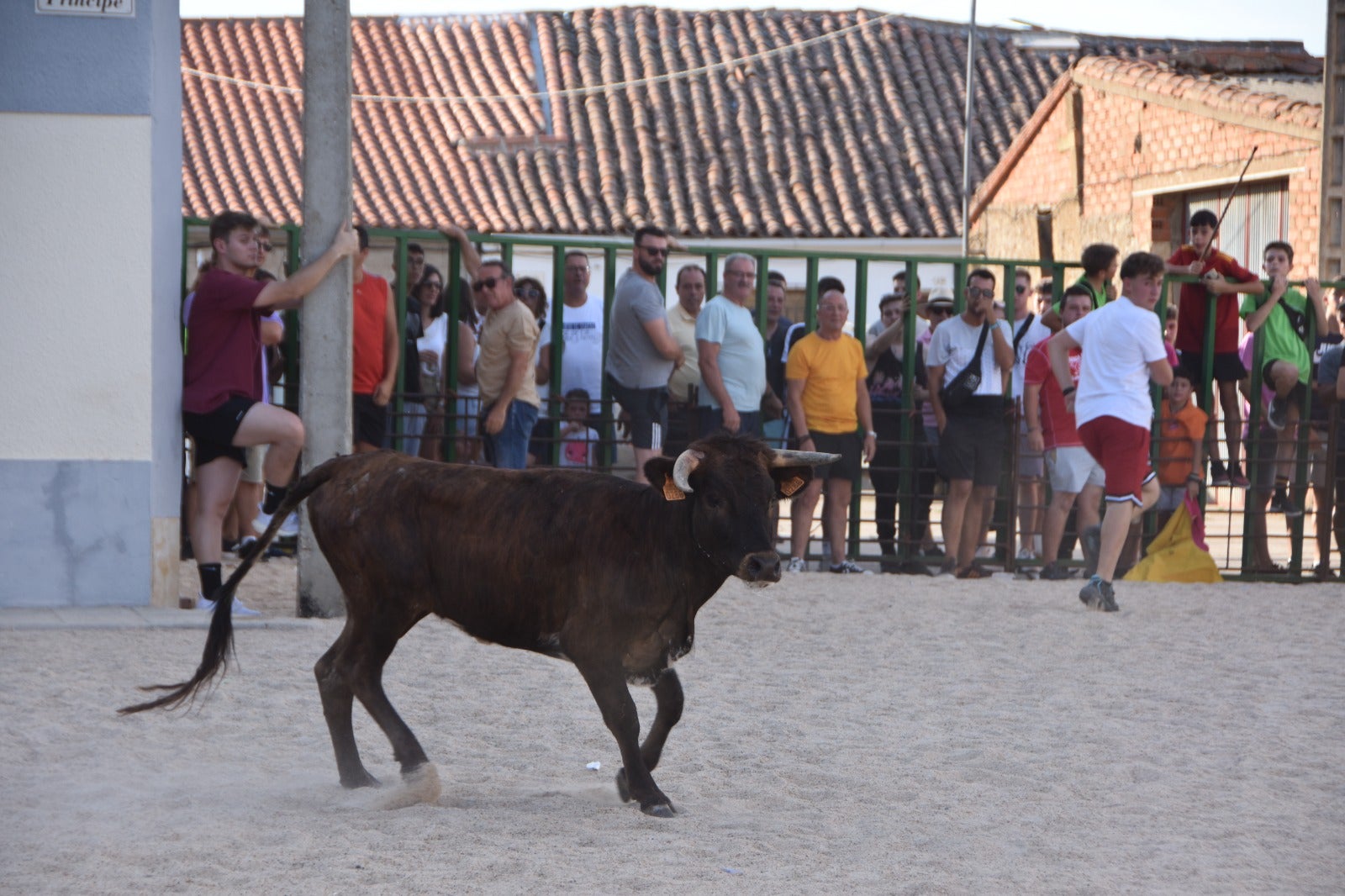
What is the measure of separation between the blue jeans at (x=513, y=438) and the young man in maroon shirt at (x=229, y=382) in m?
1.68

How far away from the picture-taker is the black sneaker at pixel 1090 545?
11.1m

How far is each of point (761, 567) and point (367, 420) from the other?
19.0 ft

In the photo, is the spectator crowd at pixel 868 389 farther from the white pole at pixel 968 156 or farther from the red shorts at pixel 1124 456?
the white pole at pixel 968 156

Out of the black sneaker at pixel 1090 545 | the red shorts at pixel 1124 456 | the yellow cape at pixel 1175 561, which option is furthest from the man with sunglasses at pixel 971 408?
the red shorts at pixel 1124 456

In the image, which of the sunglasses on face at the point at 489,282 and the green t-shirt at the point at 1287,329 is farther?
the green t-shirt at the point at 1287,329

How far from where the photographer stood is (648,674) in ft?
17.1

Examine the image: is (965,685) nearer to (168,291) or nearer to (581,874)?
(581,874)

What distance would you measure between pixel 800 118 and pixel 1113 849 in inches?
978

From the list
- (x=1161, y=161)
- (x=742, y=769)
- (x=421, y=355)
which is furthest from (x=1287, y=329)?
(x=1161, y=161)

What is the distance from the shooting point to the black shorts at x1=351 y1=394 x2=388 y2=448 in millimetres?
10078

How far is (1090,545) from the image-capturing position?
1114 cm

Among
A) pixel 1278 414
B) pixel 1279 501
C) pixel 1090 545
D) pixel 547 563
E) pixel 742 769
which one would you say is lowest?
pixel 742 769

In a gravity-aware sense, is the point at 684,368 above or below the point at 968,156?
below

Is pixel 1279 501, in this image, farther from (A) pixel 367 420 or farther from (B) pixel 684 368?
(A) pixel 367 420
